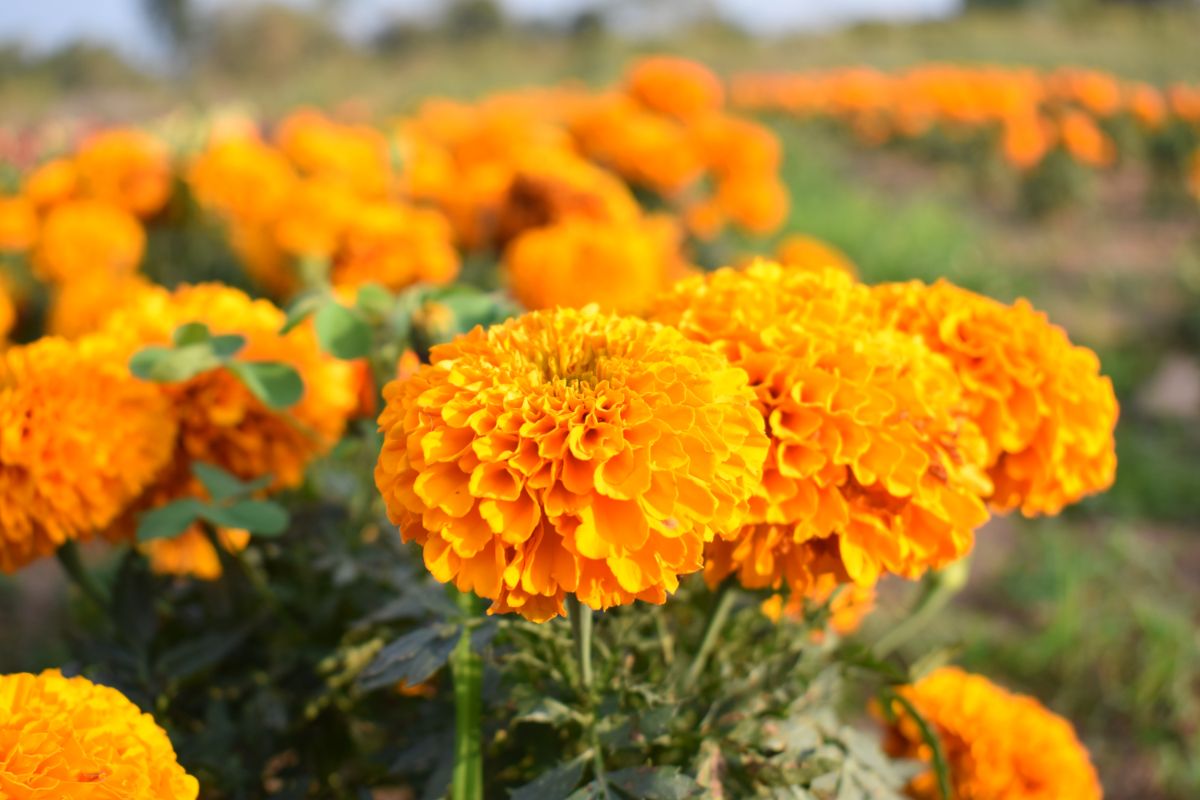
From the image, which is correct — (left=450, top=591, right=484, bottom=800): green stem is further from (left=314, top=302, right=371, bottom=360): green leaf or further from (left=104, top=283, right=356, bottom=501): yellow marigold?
(left=104, top=283, right=356, bottom=501): yellow marigold

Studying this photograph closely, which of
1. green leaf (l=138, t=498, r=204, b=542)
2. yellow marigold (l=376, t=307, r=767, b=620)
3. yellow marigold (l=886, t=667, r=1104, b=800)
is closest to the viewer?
yellow marigold (l=376, t=307, r=767, b=620)

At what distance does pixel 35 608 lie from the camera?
269 centimetres

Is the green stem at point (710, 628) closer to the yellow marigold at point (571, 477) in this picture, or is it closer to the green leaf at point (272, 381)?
the yellow marigold at point (571, 477)

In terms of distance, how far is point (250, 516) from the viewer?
3.98 ft

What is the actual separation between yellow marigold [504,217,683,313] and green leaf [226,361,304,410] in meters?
1.14

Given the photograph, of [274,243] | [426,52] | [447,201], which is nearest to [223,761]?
[274,243]

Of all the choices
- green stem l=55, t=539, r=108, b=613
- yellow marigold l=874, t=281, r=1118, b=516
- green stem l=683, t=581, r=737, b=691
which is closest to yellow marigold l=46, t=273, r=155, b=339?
green stem l=55, t=539, r=108, b=613

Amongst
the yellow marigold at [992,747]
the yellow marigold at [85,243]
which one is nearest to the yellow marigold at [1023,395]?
the yellow marigold at [992,747]

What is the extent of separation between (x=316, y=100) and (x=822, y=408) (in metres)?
9.83

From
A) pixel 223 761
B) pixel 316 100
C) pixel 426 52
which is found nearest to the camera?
pixel 223 761

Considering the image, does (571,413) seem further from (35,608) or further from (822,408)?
(35,608)

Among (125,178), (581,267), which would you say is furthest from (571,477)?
(125,178)

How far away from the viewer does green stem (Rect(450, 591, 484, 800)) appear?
3.39 ft

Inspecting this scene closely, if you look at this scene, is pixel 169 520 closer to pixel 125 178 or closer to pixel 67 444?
pixel 67 444
